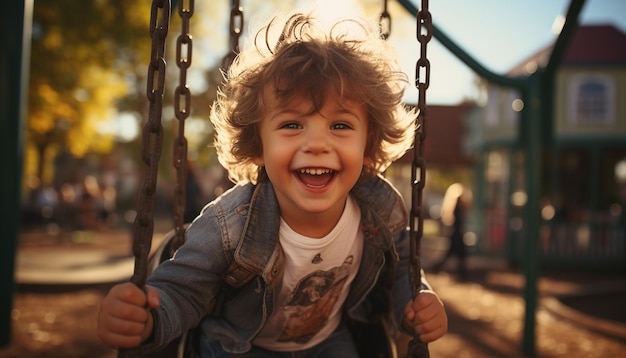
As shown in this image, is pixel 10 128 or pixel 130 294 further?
pixel 10 128

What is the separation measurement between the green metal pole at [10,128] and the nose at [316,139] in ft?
Result: 10.0

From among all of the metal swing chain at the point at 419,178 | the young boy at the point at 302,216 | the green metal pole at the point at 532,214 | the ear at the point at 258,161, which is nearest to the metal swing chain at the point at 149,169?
the young boy at the point at 302,216

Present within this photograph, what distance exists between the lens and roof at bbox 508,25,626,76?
1302 centimetres

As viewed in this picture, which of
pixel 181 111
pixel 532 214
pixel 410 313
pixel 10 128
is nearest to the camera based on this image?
pixel 410 313

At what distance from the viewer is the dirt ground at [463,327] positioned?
4.18m

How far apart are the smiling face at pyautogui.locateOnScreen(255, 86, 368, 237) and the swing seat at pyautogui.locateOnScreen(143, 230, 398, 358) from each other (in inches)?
19.5

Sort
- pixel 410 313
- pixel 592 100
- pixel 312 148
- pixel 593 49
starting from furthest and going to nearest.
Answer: pixel 593 49 < pixel 592 100 < pixel 410 313 < pixel 312 148

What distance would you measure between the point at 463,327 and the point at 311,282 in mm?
4047

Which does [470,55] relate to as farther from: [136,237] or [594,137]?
[594,137]

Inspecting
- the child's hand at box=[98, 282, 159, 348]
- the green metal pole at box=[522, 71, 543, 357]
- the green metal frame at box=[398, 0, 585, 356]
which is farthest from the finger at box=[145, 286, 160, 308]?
the green metal pole at box=[522, 71, 543, 357]

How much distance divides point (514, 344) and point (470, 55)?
2519 millimetres

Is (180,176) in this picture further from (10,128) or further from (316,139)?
(10,128)

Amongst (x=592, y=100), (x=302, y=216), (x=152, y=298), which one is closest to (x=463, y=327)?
(x=302, y=216)

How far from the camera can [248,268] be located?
1.67m
